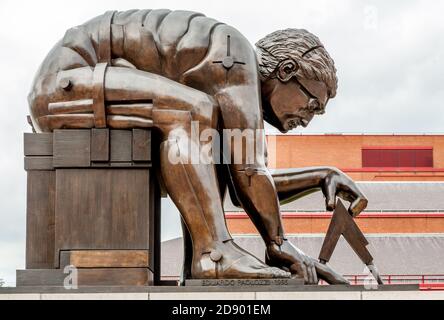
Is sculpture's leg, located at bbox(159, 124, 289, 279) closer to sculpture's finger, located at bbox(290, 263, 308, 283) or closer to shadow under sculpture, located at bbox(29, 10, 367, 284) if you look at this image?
shadow under sculpture, located at bbox(29, 10, 367, 284)

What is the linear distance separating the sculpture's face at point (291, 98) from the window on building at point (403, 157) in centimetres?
3251

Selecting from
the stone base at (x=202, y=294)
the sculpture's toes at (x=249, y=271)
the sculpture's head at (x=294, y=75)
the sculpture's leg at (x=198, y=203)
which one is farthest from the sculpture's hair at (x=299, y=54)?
the stone base at (x=202, y=294)

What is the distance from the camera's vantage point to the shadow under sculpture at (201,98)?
9898 millimetres

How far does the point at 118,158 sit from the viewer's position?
32.6 ft

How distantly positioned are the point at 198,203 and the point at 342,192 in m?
1.62

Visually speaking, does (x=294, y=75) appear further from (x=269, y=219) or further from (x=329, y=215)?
(x=329, y=215)

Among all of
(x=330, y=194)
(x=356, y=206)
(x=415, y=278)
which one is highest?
(x=330, y=194)

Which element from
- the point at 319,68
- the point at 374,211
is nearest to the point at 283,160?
the point at 374,211

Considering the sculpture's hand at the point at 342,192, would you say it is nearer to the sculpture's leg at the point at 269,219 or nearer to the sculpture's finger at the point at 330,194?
the sculpture's finger at the point at 330,194

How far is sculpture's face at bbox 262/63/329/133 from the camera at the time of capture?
10602 millimetres

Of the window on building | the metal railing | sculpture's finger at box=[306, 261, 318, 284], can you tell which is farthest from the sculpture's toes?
the window on building

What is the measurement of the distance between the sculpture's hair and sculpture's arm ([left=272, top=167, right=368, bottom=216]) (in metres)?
0.84

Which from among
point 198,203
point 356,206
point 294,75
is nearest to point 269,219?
point 198,203

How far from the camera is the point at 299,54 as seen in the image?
10578 millimetres
